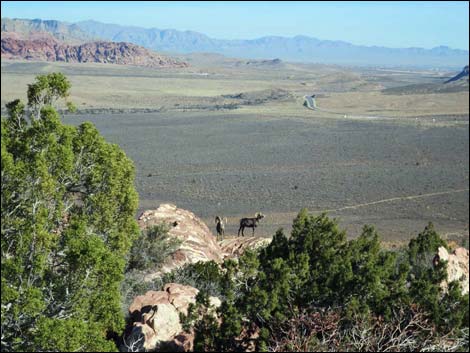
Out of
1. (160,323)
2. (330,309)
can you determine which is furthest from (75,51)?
(330,309)

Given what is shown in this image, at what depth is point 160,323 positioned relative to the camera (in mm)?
8852

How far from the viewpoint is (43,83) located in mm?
8797

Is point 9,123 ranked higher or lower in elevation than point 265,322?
higher

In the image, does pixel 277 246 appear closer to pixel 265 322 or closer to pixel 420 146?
pixel 265 322

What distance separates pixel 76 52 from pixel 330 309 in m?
118

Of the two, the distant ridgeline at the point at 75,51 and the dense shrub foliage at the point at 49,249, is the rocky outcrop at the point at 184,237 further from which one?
the distant ridgeline at the point at 75,51

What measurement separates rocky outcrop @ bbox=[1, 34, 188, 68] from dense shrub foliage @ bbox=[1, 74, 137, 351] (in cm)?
10418

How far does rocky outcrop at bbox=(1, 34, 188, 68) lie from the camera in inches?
4438

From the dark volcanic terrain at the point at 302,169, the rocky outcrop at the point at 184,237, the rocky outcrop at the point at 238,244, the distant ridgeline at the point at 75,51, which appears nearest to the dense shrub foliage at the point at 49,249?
the rocky outcrop at the point at 184,237

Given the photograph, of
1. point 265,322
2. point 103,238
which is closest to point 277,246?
point 265,322

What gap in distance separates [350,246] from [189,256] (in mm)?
5878

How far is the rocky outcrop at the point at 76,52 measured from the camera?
112719 mm

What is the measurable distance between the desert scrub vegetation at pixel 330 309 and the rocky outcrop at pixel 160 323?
34cm

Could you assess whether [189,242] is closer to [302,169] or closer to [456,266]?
[456,266]
